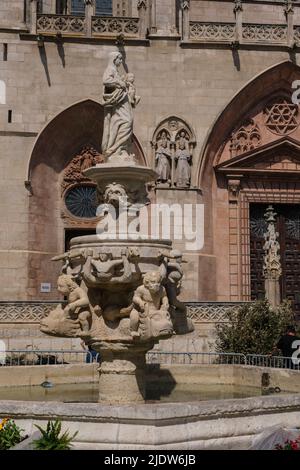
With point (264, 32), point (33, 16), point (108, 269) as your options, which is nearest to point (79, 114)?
point (33, 16)

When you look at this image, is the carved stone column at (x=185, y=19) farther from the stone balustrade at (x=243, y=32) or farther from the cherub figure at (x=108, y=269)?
the cherub figure at (x=108, y=269)

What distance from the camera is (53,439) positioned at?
22.9 ft

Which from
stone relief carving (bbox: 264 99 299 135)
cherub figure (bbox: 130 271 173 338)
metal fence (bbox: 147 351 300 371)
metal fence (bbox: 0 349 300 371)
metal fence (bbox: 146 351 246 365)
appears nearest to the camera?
cherub figure (bbox: 130 271 173 338)

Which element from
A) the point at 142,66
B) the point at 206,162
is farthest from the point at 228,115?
the point at 142,66

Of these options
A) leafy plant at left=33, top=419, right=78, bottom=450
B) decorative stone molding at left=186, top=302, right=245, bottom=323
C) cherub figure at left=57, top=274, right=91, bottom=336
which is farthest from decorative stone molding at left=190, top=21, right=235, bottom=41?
leafy plant at left=33, top=419, right=78, bottom=450

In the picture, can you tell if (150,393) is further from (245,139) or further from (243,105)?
(243,105)

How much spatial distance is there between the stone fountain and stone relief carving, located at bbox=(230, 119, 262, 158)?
1506 cm

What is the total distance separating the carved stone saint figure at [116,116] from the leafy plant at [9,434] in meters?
4.20

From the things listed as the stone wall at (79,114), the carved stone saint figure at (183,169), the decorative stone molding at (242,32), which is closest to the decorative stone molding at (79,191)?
the stone wall at (79,114)

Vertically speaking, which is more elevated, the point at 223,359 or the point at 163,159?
the point at 163,159

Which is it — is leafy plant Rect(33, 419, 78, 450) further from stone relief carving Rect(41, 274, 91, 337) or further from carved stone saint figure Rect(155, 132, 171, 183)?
carved stone saint figure Rect(155, 132, 171, 183)

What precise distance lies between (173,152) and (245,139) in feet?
10.0

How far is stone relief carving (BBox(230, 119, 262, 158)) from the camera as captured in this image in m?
24.4
